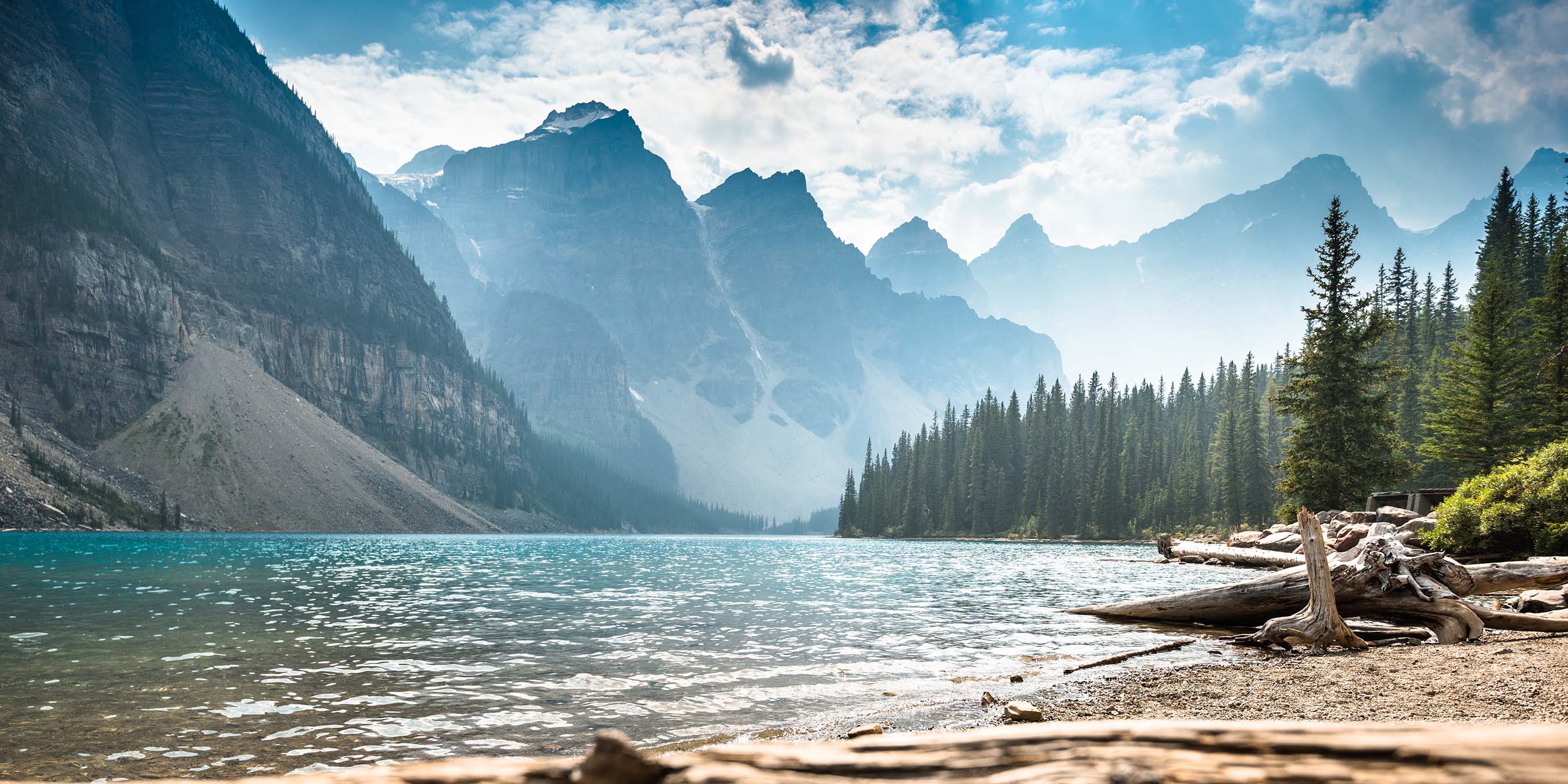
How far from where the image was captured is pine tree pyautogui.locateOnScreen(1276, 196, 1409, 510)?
1555 inches

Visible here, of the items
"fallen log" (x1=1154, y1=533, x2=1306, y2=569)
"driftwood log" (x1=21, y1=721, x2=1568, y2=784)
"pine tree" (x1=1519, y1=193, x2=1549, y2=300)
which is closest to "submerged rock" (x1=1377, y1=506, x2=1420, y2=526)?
"fallen log" (x1=1154, y1=533, x2=1306, y2=569)

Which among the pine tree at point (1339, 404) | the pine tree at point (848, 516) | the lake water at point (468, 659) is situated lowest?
the pine tree at point (848, 516)

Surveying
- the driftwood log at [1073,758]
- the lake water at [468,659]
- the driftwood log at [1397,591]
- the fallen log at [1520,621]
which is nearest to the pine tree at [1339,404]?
the lake water at [468,659]

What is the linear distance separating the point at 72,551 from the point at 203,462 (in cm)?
8162

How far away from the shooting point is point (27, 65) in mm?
172375

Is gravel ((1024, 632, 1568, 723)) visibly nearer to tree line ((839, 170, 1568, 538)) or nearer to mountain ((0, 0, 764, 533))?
tree line ((839, 170, 1568, 538))

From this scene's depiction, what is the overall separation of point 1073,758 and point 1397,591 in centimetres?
1703

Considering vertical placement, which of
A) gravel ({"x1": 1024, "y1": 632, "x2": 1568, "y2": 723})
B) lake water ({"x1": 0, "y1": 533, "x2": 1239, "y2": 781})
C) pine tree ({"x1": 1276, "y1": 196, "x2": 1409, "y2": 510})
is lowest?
lake water ({"x1": 0, "y1": 533, "x2": 1239, "y2": 781})

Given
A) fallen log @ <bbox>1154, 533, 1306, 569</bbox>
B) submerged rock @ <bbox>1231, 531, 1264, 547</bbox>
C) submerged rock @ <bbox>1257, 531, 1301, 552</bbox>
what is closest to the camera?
fallen log @ <bbox>1154, 533, 1306, 569</bbox>

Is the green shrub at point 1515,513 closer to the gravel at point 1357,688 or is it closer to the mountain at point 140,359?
the gravel at point 1357,688

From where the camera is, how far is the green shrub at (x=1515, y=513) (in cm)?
2166

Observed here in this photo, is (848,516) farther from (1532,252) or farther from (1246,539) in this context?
(1246,539)

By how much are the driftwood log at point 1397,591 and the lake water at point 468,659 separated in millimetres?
1946

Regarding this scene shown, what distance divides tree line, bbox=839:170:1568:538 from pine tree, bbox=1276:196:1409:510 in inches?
3.4
